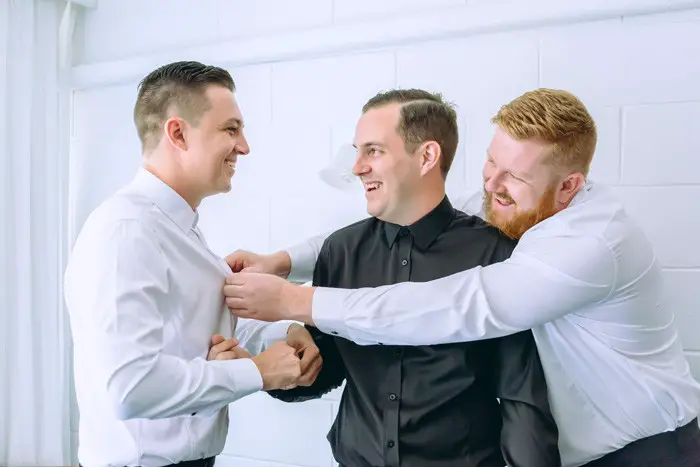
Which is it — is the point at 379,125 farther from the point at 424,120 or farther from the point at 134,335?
the point at 134,335

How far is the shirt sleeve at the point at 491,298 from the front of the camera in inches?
62.1

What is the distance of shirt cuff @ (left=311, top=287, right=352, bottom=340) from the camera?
166cm

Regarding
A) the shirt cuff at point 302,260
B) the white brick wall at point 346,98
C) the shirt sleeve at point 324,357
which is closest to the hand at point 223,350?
the shirt sleeve at point 324,357

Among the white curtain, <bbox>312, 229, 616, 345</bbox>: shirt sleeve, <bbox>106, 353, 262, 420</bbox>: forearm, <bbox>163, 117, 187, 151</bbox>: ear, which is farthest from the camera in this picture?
the white curtain

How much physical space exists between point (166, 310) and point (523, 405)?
0.80 metres

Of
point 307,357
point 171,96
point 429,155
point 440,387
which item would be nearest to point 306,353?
point 307,357

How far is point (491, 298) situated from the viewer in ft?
5.23

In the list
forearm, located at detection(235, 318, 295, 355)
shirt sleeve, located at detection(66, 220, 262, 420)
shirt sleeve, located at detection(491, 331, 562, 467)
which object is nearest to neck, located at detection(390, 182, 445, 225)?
shirt sleeve, located at detection(491, 331, 562, 467)

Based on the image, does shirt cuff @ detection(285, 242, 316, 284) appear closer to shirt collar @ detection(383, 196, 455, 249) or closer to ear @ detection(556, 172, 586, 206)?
shirt collar @ detection(383, 196, 455, 249)

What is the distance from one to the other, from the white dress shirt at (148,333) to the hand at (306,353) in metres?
0.15

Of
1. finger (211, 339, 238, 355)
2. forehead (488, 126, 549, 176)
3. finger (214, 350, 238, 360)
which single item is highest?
forehead (488, 126, 549, 176)

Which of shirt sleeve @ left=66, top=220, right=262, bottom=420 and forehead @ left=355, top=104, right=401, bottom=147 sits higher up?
forehead @ left=355, top=104, right=401, bottom=147

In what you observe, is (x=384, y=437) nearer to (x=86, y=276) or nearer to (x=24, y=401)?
(x=86, y=276)

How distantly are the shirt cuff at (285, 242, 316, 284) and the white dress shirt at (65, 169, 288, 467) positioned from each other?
30 centimetres
